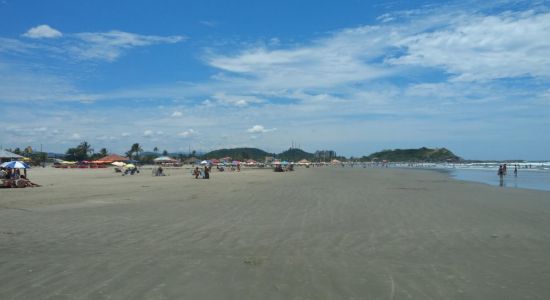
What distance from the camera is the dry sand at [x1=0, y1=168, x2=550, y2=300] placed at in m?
5.35

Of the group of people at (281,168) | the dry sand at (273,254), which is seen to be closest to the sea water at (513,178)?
the dry sand at (273,254)

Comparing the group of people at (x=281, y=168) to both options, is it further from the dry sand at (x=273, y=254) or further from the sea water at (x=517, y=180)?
the dry sand at (x=273, y=254)

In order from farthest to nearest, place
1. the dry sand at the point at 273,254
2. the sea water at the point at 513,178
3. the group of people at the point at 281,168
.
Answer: the group of people at the point at 281,168 < the sea water at the point at 513,178 < the dry sand at the point at 273,254

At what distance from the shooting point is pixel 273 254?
7402 millimetres

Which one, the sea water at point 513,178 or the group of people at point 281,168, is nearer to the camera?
the sea water at point 513,178

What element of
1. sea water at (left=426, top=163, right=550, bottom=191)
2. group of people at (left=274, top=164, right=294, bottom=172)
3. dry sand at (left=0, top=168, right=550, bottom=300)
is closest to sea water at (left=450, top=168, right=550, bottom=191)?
sea water at (left=426, top=163, right=550, bottom=191)

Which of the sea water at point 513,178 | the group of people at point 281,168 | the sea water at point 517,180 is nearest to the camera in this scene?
the sea water at point 517,180

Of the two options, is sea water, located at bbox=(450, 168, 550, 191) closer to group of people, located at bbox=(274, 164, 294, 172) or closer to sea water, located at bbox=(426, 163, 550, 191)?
sea water, located at bbox=(426, 163, 550, 191)

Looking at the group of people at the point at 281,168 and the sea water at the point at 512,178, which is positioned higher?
the group of people at the point at 281,168

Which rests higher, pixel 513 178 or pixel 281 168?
pixel 281 168

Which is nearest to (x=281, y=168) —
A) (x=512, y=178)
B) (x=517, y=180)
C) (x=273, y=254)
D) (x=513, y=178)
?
(x=512, y=178)

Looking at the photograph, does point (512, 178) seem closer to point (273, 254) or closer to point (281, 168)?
point (281, 168)

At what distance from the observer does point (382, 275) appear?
19.8 feet

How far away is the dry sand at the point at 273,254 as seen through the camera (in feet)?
17.6
